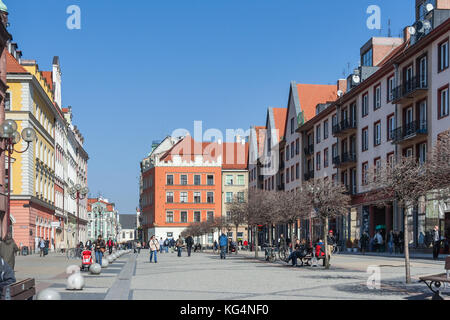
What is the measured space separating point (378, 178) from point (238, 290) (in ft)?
18.3

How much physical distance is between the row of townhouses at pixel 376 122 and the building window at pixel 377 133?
6cm

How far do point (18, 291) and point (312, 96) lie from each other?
6035 cm

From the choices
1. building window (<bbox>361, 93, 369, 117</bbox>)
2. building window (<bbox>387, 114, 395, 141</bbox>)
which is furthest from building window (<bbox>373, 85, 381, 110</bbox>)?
building window (<bbox>387, 114, 395, 141</bbox>)

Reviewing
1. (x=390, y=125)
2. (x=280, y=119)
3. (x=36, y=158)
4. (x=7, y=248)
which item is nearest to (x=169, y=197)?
(x=280, y=119)

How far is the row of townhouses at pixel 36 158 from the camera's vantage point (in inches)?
1981

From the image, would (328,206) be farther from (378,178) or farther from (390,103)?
(390,103)

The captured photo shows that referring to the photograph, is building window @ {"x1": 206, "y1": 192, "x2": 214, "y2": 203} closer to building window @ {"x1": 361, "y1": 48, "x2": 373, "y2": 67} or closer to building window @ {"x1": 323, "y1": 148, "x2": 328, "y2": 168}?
building window @ {"x1": 323, "y1": 148, "x2": 328, "y2": 168}

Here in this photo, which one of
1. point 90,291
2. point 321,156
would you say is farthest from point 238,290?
point 321,156

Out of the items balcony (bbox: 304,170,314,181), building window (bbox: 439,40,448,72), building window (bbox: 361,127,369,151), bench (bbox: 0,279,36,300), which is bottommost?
bench (bbox: 0,279,36,300)

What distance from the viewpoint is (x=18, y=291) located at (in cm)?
1076

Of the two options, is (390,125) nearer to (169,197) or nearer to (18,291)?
(18,291)

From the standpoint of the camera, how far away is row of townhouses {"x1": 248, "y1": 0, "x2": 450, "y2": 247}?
3662 centimetres

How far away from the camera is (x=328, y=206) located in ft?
87.0

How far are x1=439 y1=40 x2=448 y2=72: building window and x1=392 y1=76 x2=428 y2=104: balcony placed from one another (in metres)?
1.92
